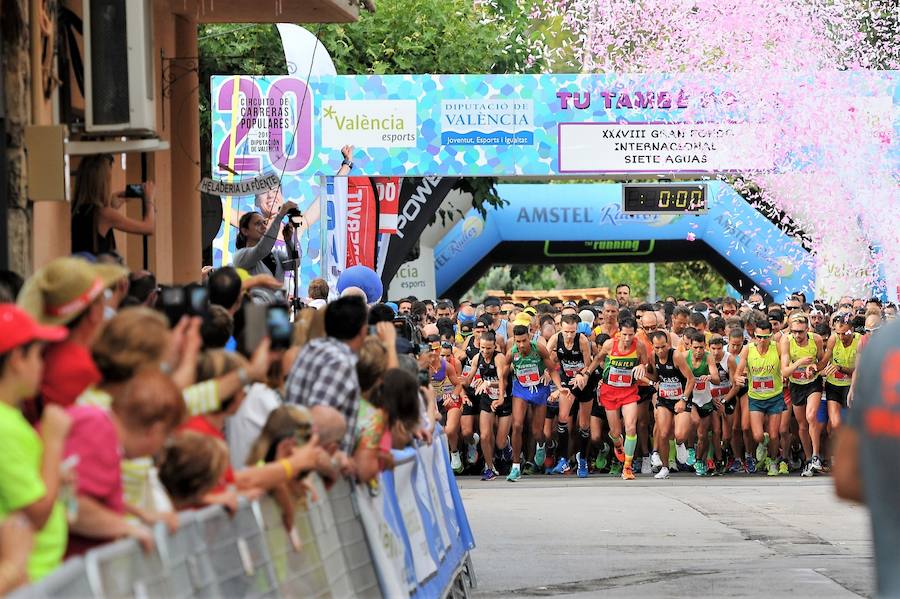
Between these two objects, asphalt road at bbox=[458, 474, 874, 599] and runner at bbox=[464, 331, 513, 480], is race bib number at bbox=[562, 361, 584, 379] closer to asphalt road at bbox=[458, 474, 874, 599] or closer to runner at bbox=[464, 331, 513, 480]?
runner at bbox=[464, 331, 513, 480]

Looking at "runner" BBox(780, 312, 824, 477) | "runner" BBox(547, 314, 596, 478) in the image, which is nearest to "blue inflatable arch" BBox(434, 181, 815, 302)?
"runner" BBox(780, 312, 824, 477)

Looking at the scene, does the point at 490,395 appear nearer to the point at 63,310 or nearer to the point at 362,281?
the point at 362,281

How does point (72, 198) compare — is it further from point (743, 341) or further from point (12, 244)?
point (743, 341)

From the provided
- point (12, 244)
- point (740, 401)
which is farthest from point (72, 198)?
point (740, 401)

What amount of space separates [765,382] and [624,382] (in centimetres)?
173

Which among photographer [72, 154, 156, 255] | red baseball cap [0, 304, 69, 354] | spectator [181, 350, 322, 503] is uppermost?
photographer [72, 154, 156, 255]

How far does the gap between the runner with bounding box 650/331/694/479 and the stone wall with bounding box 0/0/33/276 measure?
10092 millimetres

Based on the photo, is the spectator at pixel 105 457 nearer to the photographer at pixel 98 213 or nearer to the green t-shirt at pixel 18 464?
the green t-shirt at pixel 18 464

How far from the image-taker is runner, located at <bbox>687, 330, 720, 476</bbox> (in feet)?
58.0

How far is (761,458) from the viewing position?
18062mm

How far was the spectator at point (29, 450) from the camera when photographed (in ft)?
12.4

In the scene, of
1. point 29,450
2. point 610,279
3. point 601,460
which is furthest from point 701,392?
point 610,279

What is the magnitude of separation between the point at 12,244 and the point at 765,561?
5.33 m

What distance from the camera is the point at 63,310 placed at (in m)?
5.21
